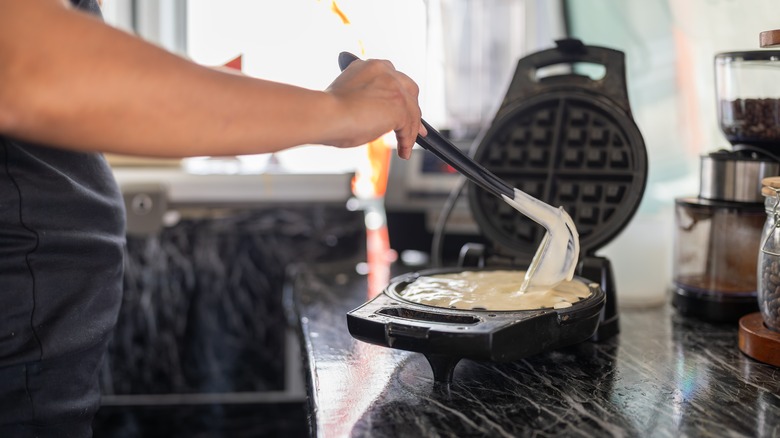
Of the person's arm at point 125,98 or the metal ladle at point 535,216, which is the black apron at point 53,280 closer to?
the person's arm at point 125,98

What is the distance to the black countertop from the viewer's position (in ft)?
3.06

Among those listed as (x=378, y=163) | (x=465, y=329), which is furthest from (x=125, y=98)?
(x=378, y=163)

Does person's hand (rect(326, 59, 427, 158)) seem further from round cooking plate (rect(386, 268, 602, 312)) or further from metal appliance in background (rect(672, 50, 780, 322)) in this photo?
metal appliance in background (rect(672, 50, 780, 322))

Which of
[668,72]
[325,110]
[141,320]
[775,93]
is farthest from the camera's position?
[141,320]

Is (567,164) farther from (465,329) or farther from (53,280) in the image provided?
(53,280)

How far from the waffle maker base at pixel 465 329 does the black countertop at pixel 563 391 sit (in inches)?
2.5

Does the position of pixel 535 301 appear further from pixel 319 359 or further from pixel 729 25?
pixel 729 25

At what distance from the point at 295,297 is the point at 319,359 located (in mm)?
490

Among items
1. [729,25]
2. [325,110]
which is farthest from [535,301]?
[729,25]

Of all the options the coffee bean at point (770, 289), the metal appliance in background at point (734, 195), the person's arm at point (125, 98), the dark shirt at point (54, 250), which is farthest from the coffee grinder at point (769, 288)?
the dark shirt at point (54, 250)

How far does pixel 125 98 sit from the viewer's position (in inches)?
30.1

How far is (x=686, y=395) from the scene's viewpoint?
104cm

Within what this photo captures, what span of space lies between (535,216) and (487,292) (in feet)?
0.51

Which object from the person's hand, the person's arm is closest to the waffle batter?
the person's hand
